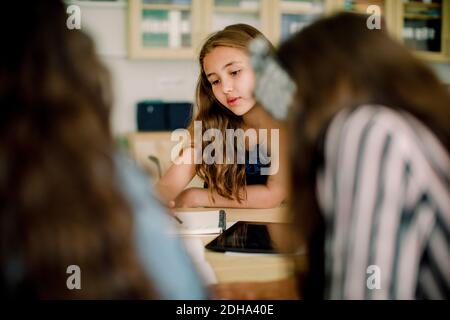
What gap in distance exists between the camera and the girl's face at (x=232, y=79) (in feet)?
5.63

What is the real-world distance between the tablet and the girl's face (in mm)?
578

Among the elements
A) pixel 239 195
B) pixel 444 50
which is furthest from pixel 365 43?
pixel 444 50

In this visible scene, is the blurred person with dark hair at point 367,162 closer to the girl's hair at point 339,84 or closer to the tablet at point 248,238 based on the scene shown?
the girl's hair at point 339,84

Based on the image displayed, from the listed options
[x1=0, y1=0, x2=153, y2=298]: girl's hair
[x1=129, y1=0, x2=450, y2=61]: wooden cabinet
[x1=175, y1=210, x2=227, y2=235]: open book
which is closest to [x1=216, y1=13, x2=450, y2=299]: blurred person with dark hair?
[x1=0, y1=0, x2=153, y2=298]: girl's hair

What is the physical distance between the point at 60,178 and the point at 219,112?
4.36 feet

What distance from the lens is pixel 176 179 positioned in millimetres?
1699

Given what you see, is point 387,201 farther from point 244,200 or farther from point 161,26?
point 161,26

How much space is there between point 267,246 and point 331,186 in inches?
17.0

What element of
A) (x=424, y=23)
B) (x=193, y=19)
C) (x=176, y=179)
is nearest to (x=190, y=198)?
(x=176, y=179)

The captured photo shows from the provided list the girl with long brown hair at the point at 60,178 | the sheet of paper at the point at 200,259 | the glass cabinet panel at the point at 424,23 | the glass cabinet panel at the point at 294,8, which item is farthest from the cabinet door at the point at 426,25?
the girl with long brown hair at the point at 60,178

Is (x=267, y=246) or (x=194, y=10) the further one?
(x=194, y=10)

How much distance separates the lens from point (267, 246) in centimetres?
107

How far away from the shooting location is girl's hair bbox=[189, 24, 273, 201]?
5.67 ft
